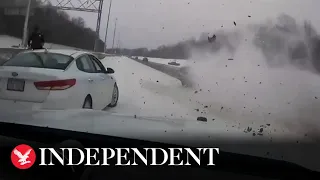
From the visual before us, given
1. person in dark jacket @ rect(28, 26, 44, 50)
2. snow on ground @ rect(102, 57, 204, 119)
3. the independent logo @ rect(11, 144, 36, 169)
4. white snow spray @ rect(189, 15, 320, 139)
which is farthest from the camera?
the independent logo @ rect(11, 144, 36, 169)

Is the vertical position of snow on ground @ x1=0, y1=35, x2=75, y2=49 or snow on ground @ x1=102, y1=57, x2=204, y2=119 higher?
snow on ground @ x1=0, y1=35, x2=75, y2=49

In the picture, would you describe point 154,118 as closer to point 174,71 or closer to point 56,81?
point 174,71

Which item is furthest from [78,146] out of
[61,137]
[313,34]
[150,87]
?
[313,34]

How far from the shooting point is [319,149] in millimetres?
3088

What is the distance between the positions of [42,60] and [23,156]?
850 millimetres

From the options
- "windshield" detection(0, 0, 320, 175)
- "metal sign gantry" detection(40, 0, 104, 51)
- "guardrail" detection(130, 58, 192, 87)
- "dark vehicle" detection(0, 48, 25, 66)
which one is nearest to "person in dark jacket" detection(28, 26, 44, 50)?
"windshield" detection(0, 0, 320, 175)

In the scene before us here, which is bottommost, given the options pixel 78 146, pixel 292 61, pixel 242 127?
pixel 78 146

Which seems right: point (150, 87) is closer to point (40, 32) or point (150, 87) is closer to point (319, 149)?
point (40, 32)

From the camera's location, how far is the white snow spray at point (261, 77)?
2945mm

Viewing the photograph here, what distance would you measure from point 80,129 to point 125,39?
32.1 inches

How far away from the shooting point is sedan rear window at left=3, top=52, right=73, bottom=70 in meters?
3.19

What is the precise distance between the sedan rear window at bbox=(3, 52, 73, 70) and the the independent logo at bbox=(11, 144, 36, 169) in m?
0.73

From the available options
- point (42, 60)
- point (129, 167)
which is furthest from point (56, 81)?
point (129, 167)

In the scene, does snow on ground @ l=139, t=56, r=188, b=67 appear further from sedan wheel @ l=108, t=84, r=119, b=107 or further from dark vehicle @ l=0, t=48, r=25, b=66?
dark vehicle @ l=0, t=48, r=25, b=66
